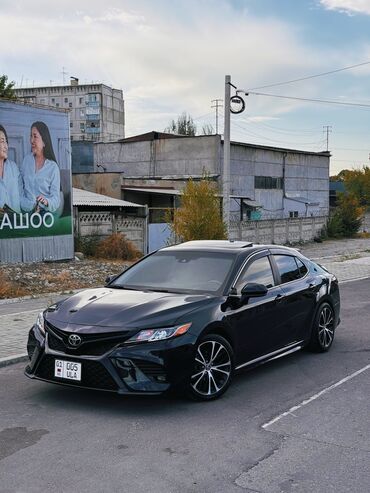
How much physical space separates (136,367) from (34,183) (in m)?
13.8

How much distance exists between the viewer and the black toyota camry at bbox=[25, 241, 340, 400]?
207 inches

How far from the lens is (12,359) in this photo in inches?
291

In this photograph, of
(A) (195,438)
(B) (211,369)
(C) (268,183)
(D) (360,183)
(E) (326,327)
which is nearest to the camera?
(A) (195,438)

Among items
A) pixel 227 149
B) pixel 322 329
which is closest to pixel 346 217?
pixel 227 149

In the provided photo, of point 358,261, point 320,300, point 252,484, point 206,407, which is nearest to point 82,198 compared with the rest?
point 358,261

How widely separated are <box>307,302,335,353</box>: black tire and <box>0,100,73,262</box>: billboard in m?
Answer: 11.6

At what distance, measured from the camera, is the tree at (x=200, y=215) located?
57.5 ft

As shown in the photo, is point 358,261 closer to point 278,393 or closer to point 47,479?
point 278,393

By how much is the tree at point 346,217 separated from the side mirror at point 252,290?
34988 millimetres

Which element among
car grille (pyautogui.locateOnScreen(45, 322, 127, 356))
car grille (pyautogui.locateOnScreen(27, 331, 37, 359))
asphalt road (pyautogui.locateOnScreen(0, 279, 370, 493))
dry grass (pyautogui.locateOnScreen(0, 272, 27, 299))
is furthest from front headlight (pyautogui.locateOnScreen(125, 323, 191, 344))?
dry grass (pyautogui.locateOnScreen(0, 272, 27, 299))

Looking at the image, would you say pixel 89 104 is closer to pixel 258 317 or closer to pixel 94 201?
pixel 94 201

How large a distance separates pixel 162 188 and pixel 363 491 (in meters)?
29.7

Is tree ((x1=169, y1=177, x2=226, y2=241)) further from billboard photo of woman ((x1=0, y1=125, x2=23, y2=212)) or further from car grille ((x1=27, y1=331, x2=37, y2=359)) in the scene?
car grille ((x1=27, y1=331, x2=37, y2=359))

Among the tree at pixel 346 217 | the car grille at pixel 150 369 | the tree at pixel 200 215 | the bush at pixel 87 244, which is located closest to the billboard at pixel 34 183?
the bush at pixel 87 244
